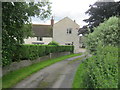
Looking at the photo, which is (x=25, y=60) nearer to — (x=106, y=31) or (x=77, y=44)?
(x=106, y=31)

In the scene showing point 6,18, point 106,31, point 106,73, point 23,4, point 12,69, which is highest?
point 23,4

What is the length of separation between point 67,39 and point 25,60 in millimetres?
21710

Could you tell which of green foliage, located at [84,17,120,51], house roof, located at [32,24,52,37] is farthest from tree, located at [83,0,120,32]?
house roof, located at [32,24,52,37]

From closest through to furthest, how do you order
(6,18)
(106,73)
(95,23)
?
(106,73)
(6,18)
(95,23)

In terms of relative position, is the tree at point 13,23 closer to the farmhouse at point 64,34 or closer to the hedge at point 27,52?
the hedge at point 27,52

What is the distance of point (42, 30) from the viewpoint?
117ft

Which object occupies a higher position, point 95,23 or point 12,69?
point 95,23

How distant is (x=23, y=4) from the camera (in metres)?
9.57

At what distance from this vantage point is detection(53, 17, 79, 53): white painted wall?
111ft

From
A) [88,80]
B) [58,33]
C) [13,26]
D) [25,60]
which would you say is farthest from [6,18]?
[58,33]

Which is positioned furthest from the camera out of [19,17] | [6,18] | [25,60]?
[25,60]

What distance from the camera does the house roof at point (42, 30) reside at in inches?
1361

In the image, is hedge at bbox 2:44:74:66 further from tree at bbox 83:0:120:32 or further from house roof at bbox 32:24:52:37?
house roof at bbox 32:24:52:37

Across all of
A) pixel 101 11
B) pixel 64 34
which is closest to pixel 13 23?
pixel 101 11
